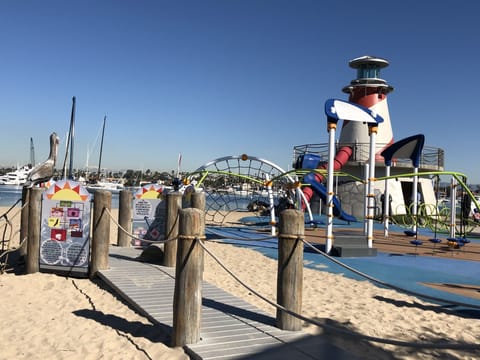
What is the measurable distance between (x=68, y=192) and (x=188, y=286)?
14.7 feet

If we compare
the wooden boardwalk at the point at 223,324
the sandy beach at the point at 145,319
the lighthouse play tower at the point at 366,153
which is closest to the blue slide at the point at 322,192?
the lighthouse play tower at the point at 366,153

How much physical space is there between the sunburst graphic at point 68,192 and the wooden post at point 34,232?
0.26 meters

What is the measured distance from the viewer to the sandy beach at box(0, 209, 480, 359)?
4465mm

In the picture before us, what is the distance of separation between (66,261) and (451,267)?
28.0 feet

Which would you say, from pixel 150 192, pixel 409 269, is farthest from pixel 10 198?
pixel 409 269

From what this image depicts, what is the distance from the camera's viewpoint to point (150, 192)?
10305 mm

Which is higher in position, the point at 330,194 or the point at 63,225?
the point at 330,194

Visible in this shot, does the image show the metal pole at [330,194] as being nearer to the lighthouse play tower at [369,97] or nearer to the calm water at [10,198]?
the lighthouse play tower at [369,97]

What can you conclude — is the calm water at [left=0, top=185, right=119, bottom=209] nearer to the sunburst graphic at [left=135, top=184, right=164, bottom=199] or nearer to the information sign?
the sunburst graphic at [left=135, top=184, right=164, bottom=199]

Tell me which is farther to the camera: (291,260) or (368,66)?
(368,66)

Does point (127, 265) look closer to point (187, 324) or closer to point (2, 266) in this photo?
point (2, 266)

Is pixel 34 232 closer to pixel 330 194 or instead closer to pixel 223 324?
pixel 223 324

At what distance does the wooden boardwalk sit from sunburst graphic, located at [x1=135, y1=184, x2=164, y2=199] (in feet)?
10.00

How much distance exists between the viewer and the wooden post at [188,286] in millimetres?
4309
